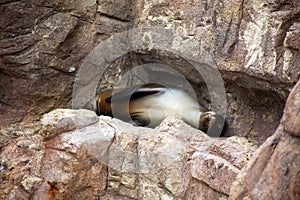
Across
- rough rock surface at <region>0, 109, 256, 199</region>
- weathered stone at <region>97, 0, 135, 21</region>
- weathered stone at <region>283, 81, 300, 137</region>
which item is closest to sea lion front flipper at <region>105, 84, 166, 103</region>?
rough rock surface at <region>0, 109, 256, 199</region>

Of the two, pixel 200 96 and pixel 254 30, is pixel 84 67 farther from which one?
pixel 254 30

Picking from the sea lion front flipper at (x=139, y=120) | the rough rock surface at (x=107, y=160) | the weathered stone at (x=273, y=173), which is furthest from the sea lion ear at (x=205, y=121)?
the weathered stone at (x=273, y=173)

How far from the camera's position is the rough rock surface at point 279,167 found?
2537 mm

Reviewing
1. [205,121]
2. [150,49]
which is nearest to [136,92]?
[150,49]

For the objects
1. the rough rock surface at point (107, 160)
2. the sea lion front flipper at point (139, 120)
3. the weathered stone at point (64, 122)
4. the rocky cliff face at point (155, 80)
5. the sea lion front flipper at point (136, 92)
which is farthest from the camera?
the sea lion front flipper at point (136, 92)

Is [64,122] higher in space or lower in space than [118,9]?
lower

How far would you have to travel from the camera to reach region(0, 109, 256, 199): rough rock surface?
11.7 ft

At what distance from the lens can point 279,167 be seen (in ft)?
8.46

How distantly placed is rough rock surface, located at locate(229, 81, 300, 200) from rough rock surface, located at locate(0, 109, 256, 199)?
78 centimetres

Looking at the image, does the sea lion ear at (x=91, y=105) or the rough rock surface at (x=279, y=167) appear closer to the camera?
the rough rock surface at (x=279, y=167)

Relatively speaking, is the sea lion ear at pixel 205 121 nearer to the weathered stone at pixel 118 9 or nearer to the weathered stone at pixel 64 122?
the weathered stone at pixel 64 122

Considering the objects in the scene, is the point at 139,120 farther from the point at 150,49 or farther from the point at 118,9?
the point at 118,9

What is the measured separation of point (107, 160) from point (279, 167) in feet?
4.73

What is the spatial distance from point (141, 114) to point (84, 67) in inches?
24.7
